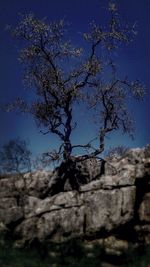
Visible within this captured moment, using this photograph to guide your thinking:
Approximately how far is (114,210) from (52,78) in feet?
49.2

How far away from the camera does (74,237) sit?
1342 inches

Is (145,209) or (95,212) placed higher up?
(145,209)

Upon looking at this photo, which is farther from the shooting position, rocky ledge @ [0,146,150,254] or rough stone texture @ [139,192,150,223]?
rough stone texture @ [139,192,150,223]

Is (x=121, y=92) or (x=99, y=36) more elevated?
(x=99, y=36)

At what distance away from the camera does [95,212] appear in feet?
114

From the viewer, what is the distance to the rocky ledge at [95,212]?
34.3 metres

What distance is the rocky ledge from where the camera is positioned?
3434 cm

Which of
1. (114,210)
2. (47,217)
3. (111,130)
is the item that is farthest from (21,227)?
(111,130)

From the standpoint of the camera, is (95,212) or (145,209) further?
(145,209)

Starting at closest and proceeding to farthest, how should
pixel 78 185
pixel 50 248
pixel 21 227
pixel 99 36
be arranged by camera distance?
pixel 50 248
pixel 21 227
pixel 78 185
pixel 99 36

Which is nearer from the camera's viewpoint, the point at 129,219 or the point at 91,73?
the point at 129,219

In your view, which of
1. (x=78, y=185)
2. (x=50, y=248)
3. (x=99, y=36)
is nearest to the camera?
(x=50, y=248)

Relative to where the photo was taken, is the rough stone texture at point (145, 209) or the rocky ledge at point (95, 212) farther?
the rough stone texture at point (145, 209)

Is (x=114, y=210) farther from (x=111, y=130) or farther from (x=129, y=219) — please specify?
(x=111, y=130)
